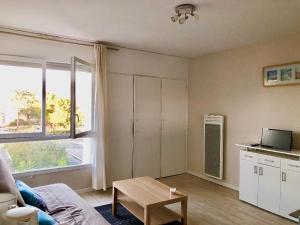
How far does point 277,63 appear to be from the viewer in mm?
3484

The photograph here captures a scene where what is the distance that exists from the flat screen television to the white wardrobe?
6.02 ft

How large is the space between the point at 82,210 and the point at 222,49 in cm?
345

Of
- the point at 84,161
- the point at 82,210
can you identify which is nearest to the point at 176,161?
the point at 84,161

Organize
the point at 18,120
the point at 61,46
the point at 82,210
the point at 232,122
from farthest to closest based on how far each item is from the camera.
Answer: the point at 232,122
the point at 61,46
the point at 18,120
the point at 82,210

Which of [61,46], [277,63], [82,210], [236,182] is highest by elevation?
[61,46]

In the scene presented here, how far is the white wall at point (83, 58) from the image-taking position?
129 inches

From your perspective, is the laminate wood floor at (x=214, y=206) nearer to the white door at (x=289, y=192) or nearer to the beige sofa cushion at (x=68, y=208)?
the white door at (x=289, y=192)

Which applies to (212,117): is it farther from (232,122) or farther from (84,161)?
(84,161)

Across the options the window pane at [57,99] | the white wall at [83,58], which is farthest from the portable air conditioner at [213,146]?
the window pane at [57,99]

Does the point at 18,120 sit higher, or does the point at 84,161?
the point at 18,120

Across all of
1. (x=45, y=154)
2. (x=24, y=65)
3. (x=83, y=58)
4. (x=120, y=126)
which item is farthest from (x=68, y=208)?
(x=83, y=58)

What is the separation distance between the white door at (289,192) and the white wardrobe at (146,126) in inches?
87.7

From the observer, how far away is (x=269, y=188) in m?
3.16

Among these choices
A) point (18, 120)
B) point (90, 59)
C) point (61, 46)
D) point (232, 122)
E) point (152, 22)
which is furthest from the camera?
point (232, 122)
